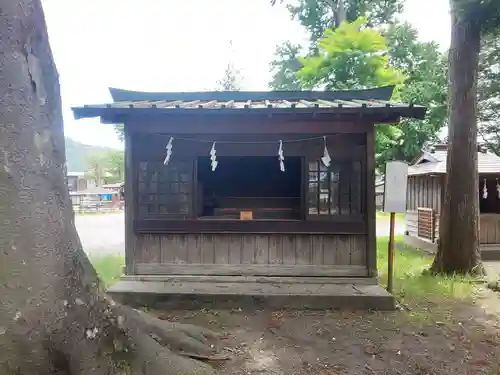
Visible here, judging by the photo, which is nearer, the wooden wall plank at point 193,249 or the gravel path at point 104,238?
the wooden wall plank at point 193,249

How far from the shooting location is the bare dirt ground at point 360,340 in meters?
3.74

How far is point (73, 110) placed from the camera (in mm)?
5434

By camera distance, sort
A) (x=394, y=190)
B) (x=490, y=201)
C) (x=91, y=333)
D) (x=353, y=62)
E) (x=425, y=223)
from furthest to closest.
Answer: (x=353, y=62)
(x=425, y=223)
(x=490, y=201)
(x=394, y=190)
(x=91, y=333)

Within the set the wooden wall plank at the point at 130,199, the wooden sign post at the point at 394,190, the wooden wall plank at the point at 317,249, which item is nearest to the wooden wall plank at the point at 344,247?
the wooden wall plank at the point at 317,249

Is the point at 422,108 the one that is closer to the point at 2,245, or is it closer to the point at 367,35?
the point at 2,245

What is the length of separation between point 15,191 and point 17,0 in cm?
130

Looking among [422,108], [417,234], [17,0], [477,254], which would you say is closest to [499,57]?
[417,234]

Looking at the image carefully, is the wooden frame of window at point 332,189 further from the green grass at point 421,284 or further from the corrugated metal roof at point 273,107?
the green grass at point 421,284

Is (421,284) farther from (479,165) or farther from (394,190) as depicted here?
(479,165)

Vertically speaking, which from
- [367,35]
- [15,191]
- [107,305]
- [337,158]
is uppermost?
[367,35]

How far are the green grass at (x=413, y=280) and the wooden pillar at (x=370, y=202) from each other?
72 centimetres

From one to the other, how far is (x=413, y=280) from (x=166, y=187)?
474 centimetres

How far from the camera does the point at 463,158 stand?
23.8ft

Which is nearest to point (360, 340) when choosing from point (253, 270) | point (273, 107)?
point (253, 270)
